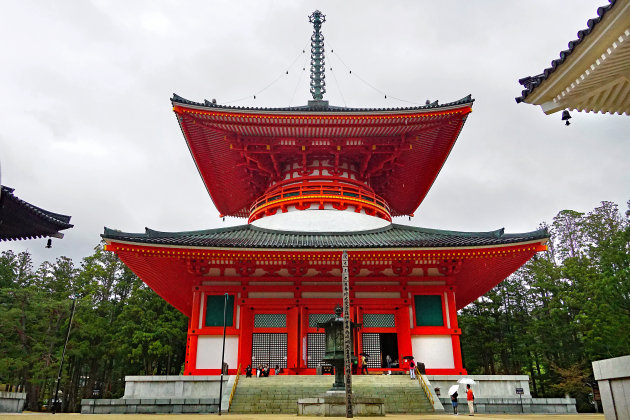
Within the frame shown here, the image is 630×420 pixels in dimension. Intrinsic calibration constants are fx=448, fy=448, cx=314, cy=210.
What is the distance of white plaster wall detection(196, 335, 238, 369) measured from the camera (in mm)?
17330

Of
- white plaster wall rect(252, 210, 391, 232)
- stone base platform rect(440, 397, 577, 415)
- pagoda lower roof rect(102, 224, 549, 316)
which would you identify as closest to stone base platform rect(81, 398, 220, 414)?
pagoda lower roof rect(102, 224, 549, 316)

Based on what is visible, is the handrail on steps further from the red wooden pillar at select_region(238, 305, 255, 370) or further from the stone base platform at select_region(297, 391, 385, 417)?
the red wooden pillar at select_region(238, 305, 255, 370)

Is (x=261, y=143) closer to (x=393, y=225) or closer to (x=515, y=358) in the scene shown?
(x=393, y=225)

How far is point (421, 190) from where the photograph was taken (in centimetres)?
2797

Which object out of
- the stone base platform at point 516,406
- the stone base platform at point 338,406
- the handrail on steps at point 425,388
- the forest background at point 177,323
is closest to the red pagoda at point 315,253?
the handrail on steps at point 425,388

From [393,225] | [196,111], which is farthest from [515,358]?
[196,111]

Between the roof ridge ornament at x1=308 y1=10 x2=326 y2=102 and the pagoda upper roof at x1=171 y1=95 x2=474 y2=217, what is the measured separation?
8.61 meters

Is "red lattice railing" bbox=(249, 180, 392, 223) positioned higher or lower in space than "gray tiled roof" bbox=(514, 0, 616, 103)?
higher

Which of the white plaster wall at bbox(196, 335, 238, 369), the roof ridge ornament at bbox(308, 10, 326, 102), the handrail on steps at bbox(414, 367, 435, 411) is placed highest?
the roof ridge ornament at bbox(308, 10, 326, 102)

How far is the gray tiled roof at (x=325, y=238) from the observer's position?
54.5 ft

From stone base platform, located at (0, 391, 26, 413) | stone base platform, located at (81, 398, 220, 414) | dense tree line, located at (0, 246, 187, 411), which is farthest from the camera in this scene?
dense tree line, located at (0, 246, 187, 411)

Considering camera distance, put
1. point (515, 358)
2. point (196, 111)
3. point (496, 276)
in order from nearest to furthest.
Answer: point (196, 111) < point (496, 276) < point (515, 358)

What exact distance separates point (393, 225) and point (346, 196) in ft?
9.00

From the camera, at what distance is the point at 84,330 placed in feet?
128
